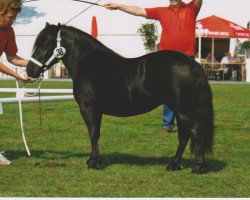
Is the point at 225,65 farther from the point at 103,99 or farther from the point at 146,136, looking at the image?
the point at 103,99

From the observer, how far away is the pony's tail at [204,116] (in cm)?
669

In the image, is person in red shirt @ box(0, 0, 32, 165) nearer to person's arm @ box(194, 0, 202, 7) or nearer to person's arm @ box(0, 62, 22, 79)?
person's arm @ box(0, 62, 22, 79)

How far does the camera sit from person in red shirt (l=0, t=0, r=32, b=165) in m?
7.05

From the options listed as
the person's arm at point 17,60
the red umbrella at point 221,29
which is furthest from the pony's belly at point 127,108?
the red umbrella at point 221,29

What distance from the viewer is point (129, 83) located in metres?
6.85

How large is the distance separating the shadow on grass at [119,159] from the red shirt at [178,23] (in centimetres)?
180

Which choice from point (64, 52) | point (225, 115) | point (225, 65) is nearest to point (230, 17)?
point (225, 65)

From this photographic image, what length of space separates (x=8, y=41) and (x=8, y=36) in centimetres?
9

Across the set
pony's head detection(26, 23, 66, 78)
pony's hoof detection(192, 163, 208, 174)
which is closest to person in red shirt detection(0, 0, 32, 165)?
pony's head detection(26, 23, 66, 78)

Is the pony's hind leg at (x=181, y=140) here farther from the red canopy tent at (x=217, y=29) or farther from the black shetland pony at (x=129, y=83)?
the red canopy tent at (x=217, y=29)

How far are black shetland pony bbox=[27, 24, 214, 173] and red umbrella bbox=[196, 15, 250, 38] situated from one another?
23268 mm

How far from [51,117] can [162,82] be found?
7019 mm

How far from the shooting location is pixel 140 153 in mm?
8344

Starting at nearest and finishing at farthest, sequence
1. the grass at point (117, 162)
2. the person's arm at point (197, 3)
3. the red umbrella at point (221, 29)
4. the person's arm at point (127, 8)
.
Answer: the grass at point (117, 162) < the person's arm at point (127, 8) < the person's arm at point (197, 3) < the red umbrella at point (221, 29)
